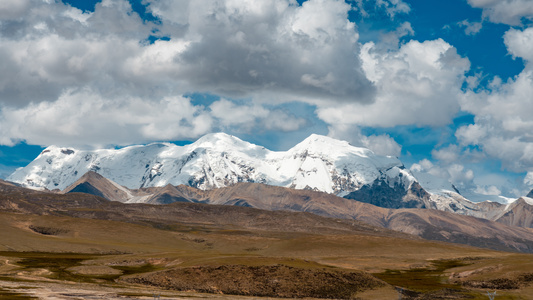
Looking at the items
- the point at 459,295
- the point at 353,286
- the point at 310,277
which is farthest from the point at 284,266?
the point at 459,295

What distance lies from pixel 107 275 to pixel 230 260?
88.3 feet

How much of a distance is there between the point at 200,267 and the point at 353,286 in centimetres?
3177

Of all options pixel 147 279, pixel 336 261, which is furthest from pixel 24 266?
pixel 336 261

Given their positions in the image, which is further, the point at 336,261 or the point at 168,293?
the point at 336,261

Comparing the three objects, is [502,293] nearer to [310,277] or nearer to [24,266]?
[310,277]

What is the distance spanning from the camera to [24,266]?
146375mm

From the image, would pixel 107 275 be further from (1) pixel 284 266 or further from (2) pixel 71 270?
(1) pixel 284 266

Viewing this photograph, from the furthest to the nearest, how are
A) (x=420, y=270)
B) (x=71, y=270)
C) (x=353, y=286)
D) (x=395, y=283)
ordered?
(x=420, y=270)
(x=71, y=270)
(x=395, y=283)
(x=353, y=286)

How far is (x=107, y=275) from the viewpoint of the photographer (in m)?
136

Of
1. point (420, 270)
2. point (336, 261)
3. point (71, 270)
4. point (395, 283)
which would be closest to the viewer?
point (395, 283)

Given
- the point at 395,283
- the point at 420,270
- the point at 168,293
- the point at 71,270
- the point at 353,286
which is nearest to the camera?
the point at 168,293

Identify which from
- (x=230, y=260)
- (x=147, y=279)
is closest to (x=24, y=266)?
(x=147, y=279)

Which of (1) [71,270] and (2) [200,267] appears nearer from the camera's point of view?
(2) [200,267]

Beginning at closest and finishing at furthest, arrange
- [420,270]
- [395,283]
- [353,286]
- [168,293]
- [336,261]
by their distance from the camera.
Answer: [168,293], [353,286], [395,283], [420,270], [336,261]
